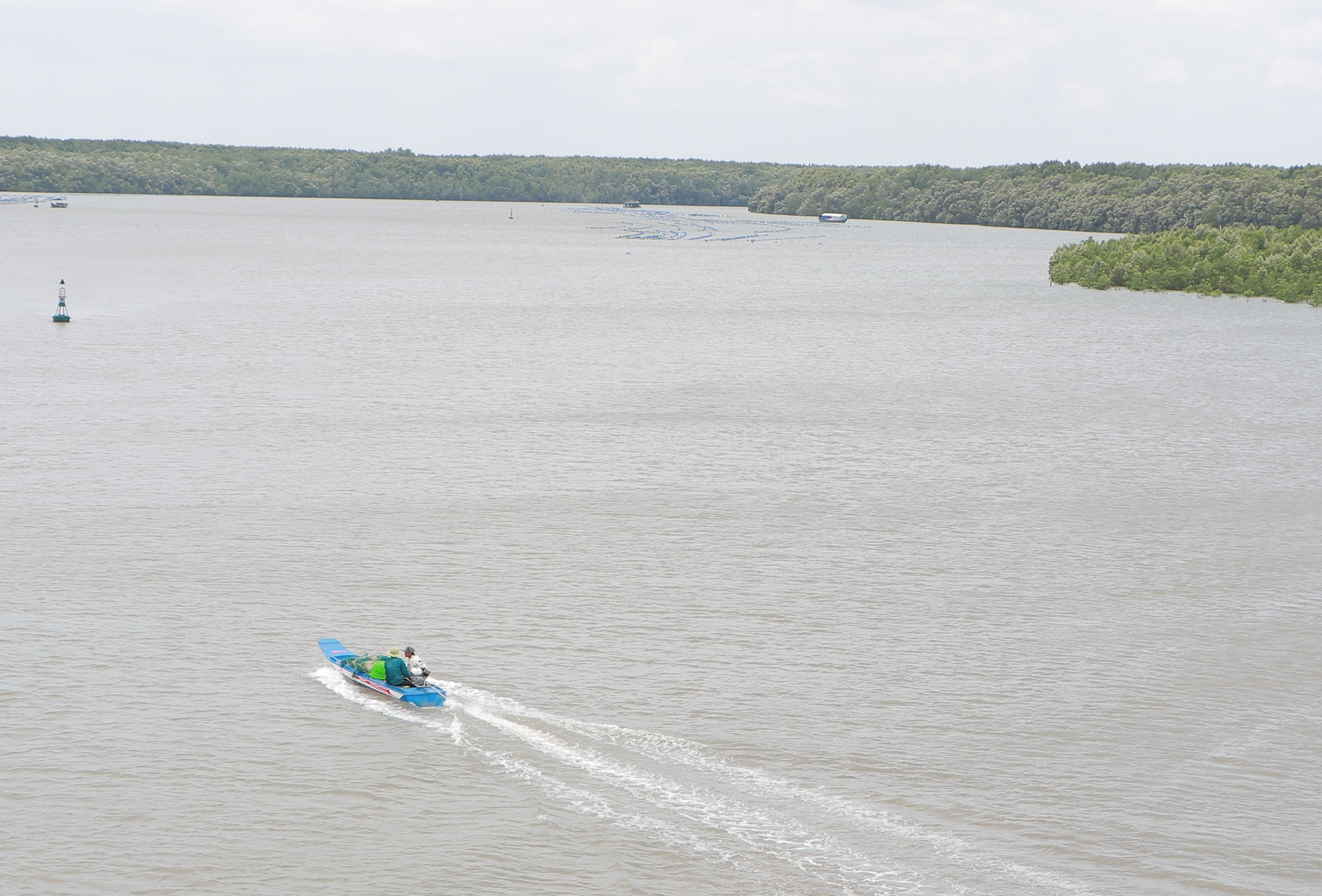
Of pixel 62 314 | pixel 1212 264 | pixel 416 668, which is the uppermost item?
pixel 1212 264

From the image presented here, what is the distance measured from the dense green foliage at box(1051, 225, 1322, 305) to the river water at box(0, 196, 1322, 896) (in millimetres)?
50492

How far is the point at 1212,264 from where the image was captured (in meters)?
121

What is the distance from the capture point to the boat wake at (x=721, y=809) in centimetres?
2084

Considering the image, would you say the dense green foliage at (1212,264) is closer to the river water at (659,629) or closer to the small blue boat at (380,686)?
the river water at (659,629)

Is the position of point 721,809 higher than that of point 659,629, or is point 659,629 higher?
point 659,629

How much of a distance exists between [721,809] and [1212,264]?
365ft

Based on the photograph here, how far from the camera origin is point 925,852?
2155cm

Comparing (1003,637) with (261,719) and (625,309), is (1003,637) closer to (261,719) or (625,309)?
(261,719)

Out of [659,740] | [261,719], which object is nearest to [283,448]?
[261,719]

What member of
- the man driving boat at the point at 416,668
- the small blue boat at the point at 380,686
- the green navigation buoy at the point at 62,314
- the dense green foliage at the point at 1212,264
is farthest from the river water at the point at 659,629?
the dense green foliage at the point at 1212,264

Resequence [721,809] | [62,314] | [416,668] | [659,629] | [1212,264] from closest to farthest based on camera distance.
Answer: [721,809] → [416,668] → [659,629] → [62,314] → [1212,264]

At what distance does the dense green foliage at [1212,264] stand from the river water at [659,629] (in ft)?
166

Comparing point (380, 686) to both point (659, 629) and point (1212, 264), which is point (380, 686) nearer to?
point (659, 629)

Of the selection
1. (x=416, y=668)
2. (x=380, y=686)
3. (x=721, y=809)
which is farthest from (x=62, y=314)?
(x=721, y=809)
